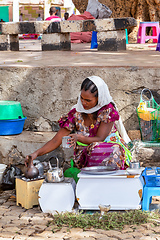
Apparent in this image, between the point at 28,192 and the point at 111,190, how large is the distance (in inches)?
29.8

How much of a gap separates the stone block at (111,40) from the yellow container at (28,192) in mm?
4203

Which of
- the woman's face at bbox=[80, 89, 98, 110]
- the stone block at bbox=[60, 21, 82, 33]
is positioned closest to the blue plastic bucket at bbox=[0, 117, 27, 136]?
the woman's face at bbox=[80, 89, 98, 110]

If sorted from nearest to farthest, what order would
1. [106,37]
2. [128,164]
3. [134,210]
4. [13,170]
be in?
[134,210]
[128,164]
[13,170]
[106,37]

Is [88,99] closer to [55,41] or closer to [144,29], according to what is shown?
[55,41]

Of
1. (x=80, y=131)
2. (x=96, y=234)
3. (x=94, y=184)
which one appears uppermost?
(x=80, y=131)

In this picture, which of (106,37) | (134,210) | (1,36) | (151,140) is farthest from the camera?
(1,36)

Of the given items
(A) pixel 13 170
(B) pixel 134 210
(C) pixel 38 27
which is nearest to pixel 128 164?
(B) pixel 134 210

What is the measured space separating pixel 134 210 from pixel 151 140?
4.75ft

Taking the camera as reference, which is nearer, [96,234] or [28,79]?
[96,234]

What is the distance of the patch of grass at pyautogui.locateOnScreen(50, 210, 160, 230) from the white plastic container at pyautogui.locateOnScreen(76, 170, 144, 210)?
0.33ft

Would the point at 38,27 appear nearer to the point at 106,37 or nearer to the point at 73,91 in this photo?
the point at 106,37

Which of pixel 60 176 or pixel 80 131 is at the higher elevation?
pixel 80 131

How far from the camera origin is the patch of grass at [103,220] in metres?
2.98

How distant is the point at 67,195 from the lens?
327 cm
